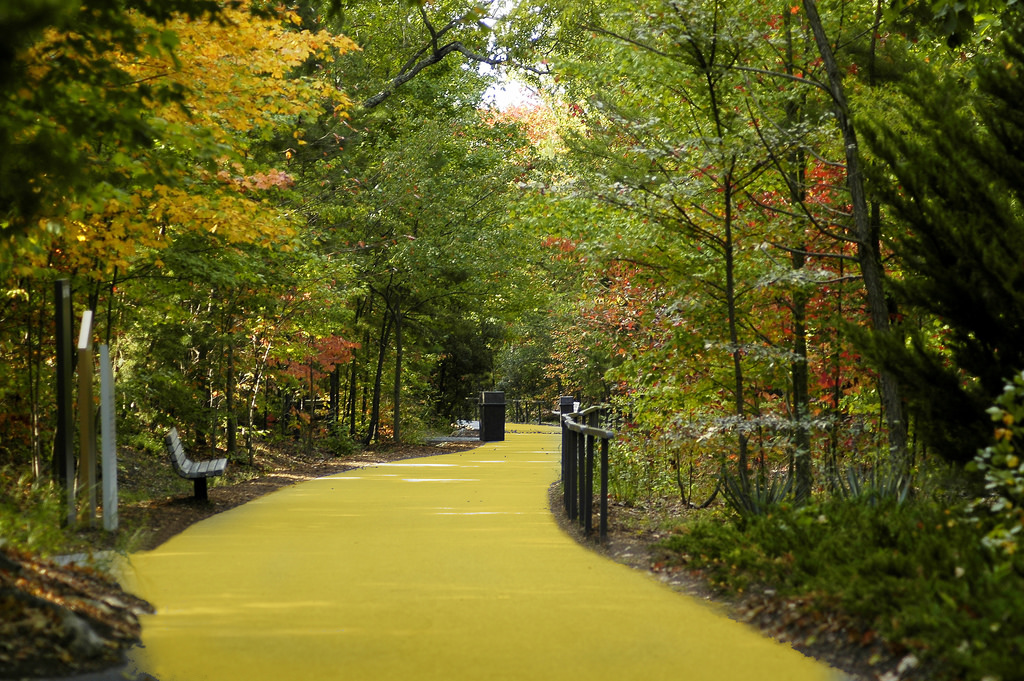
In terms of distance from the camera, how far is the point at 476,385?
118ft

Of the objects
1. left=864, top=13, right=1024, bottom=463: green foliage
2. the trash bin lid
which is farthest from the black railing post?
the trash bin lid

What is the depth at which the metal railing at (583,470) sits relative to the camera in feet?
29.4

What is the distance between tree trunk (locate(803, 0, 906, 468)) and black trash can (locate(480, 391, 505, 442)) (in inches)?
706

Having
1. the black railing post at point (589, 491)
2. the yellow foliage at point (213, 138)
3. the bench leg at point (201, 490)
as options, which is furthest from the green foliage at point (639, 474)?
the yellow foliage at point (213, 138)

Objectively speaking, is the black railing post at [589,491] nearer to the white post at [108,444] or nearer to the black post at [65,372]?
the white post at [108,444]

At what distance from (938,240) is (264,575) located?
5.41 metres

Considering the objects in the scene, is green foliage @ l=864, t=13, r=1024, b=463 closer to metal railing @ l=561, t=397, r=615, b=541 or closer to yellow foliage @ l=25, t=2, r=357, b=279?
metal railing @ l=561, t=397, r=615, b=541

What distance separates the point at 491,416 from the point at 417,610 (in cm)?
2074

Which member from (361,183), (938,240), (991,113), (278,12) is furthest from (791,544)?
(361,183)

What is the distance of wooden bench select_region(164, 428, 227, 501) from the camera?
11.2m

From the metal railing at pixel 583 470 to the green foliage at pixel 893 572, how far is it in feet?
3.59

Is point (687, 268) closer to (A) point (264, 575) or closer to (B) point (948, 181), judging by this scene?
(B) point (948, 181)

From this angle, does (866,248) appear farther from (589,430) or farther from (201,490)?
(201,490)

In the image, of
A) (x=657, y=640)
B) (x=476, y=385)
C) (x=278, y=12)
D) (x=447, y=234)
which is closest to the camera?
(x=657, y=640)
